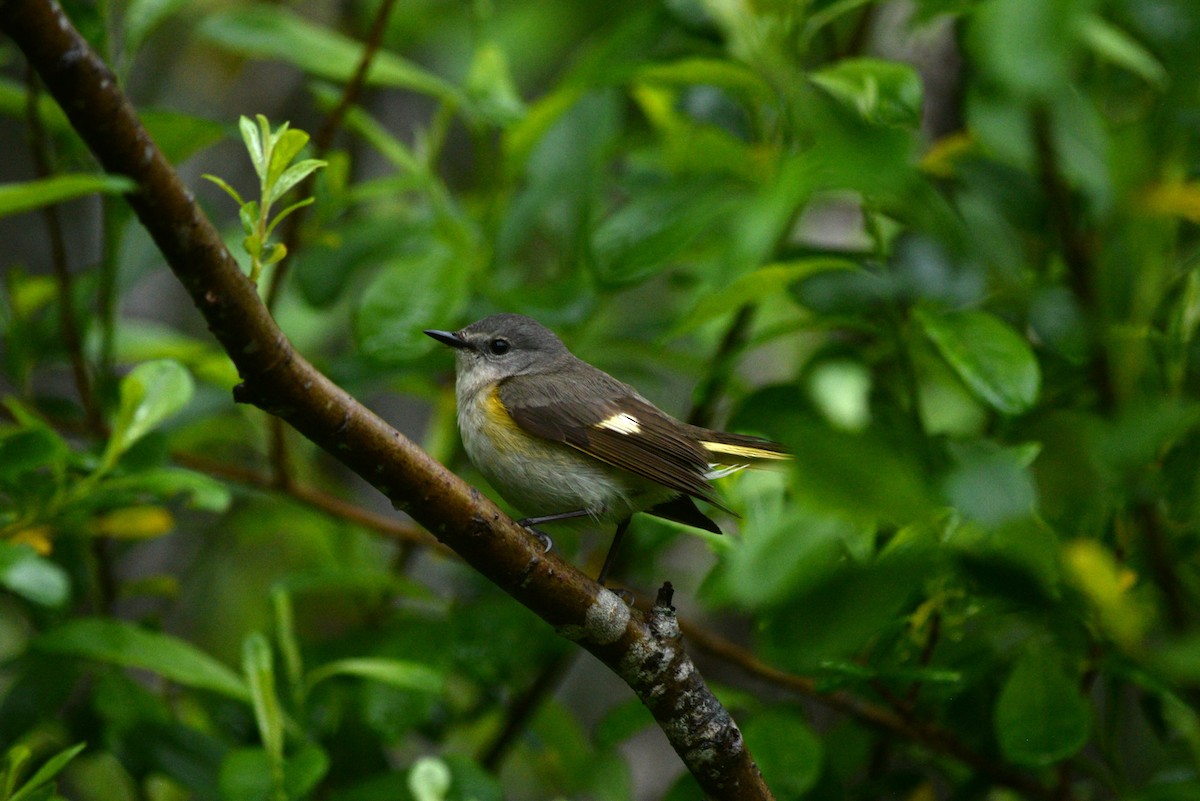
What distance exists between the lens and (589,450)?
8.50 ft

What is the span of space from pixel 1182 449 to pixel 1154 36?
0.71m

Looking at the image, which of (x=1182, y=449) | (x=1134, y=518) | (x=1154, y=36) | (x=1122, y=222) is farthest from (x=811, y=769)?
(x=1154, y=36)

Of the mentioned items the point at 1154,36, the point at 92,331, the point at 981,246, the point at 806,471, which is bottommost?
the point at 92,331

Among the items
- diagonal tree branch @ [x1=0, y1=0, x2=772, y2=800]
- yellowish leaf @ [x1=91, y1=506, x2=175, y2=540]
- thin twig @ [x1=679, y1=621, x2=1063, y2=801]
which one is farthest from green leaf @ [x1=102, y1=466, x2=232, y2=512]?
thin twig @ [x1=679, y1=621, x2=1063, y2=801]

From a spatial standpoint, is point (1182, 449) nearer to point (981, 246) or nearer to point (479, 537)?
point (981, 246)

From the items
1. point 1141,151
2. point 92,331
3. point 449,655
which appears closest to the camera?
point 1141,151

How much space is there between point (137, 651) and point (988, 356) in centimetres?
168

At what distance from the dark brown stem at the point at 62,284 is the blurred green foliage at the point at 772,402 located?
0.04 meters

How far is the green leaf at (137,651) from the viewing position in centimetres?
208

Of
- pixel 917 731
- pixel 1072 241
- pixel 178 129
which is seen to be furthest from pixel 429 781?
pixel 1072 241

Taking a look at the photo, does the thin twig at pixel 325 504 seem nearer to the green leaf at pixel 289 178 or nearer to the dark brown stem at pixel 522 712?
the dark brown stem at pixel 522 712

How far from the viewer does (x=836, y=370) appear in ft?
6.09

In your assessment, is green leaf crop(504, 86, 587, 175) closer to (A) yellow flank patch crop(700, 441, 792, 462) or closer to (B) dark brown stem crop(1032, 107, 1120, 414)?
(A) yellow flank patch crop(700, 441, 792, 462)

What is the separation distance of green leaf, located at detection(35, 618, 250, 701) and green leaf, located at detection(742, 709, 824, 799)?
1.01 meters
